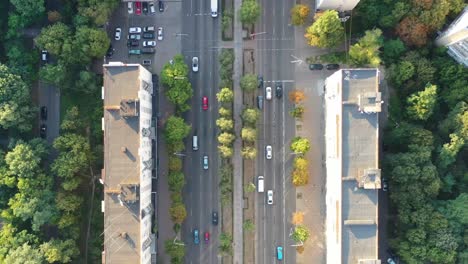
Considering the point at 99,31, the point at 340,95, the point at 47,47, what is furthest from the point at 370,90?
the point at 47,47

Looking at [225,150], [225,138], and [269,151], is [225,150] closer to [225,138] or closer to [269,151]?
[225,138]

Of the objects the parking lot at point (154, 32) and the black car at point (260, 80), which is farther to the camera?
the parking lot at point (154, 32)

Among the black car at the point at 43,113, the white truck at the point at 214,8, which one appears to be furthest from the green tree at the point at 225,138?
the black car at the point at 43,113

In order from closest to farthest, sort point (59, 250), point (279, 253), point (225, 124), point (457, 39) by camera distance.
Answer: point (457, 39), point (59, 250), point (225, 124), point (279, 253)

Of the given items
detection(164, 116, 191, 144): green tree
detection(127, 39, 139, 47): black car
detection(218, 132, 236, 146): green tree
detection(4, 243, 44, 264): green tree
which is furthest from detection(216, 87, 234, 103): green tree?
detection(4, 243, 44, 264): green tree

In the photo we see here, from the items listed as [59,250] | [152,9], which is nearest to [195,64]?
[152,9]

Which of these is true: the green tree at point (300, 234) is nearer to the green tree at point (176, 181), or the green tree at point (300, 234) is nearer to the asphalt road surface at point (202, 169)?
the asphalt road surface at point (202, 169)
